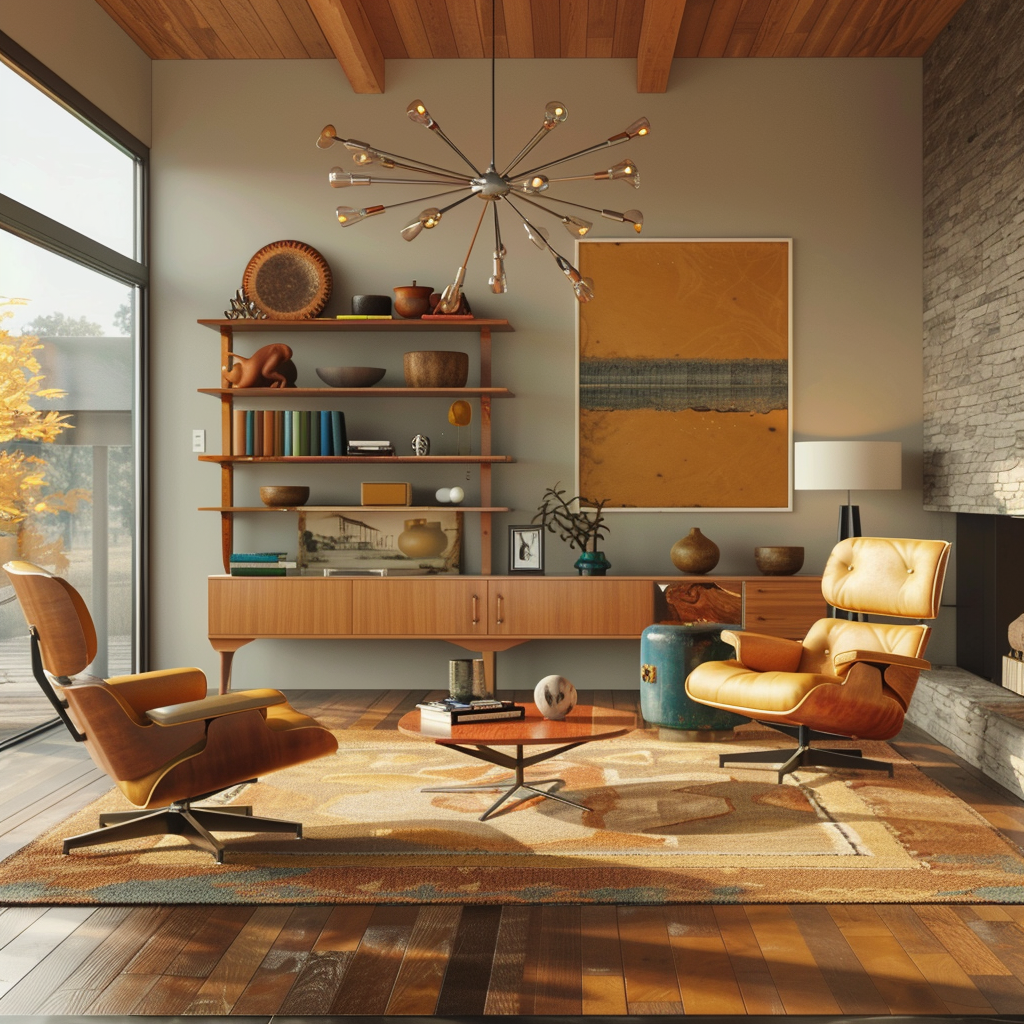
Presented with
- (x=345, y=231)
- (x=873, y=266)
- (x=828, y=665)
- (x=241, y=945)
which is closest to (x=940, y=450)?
(x=873, y=266)

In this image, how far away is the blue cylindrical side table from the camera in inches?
168

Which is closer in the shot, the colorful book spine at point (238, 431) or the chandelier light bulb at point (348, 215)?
the chandelier light bulb at point (348, 215)

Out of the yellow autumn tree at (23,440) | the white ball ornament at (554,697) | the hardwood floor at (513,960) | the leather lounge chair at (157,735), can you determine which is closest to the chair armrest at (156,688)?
the leather lounge chair at (157,735)

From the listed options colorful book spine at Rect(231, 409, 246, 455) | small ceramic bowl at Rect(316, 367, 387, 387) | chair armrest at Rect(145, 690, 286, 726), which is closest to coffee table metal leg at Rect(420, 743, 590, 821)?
chair armrest at Rect(145, 690, 286, 726)

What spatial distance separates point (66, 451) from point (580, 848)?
121 inches

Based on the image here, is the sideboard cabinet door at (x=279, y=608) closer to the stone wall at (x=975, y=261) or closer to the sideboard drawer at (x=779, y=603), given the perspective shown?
the sideboard drawer at (x=779, y=603)

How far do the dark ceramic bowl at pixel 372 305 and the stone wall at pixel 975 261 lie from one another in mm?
2898

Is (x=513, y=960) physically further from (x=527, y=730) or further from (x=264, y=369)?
(x=264, y=369)

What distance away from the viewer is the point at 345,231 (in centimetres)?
561

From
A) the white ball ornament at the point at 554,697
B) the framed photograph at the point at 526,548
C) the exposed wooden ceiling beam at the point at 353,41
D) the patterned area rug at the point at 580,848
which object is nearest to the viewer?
the patterned area rug at the point at 580,848

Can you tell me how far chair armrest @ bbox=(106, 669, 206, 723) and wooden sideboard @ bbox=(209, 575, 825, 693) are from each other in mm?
1743

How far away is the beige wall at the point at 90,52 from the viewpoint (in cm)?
429

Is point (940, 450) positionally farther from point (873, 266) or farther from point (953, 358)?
point (873, 266)

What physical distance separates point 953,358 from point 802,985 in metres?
3.75
